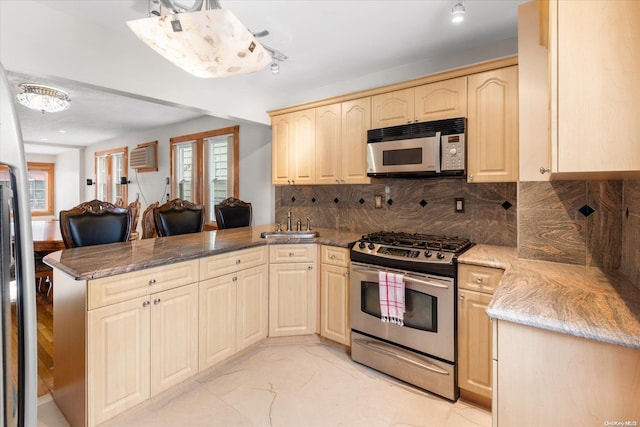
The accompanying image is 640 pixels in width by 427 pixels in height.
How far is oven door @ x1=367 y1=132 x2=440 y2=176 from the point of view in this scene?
2.45 m

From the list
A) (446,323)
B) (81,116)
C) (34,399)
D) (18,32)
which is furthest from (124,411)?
(81,116)

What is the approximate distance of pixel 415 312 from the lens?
223 centimetres

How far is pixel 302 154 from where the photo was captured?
338 centimetres

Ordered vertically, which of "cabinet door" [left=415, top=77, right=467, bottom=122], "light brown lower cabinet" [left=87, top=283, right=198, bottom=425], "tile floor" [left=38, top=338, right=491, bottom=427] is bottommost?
"tile floor" [left=38, top=338, right=491, bottom=427]

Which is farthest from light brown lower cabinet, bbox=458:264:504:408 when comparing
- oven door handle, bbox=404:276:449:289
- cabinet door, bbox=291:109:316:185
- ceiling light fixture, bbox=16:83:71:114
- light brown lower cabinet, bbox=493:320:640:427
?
ceiling light fixture, bbox=16:83:71:114

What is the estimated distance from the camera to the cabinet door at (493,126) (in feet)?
7.23

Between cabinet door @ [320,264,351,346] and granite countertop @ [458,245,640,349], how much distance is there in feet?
4.08

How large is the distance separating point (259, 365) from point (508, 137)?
246 centimetres

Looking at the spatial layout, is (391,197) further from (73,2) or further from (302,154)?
(73,2)

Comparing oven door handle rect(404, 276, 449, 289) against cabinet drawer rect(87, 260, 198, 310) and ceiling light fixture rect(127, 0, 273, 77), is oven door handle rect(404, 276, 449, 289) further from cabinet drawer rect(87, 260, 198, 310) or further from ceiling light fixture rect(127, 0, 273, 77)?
ceiling light fixture rect(127, 0, 273, 77)

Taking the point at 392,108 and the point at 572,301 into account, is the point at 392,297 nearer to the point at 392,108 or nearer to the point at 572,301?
the point at 572,301

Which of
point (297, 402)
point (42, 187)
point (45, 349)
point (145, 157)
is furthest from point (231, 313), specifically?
point (42, 187)

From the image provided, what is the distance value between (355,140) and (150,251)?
75.9 inches

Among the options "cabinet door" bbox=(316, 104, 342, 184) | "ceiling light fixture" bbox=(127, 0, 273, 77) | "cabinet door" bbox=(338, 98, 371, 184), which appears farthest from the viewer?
"cabinet door" bbox=(316, 104, 342, 184)
